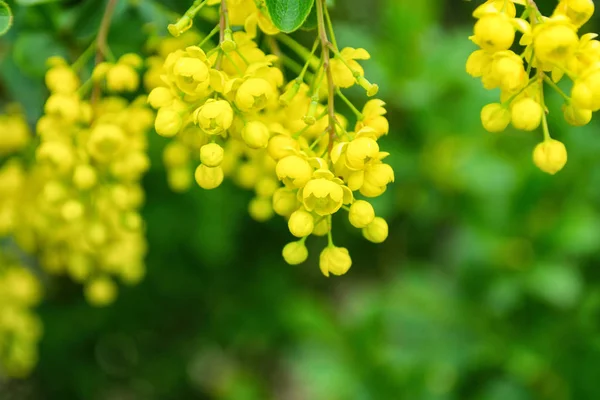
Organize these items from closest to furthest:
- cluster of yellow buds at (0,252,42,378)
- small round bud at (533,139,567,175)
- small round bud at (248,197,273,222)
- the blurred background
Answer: small round bud at (533,139,567,175) → small round bud at (248,197,273,222) → cluster of yellow buds at (0,252,42,378) → the blurred background

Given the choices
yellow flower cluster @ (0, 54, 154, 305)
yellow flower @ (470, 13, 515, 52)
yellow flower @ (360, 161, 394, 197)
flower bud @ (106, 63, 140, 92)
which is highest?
yellow flower @ (470, 13, 515, 52)

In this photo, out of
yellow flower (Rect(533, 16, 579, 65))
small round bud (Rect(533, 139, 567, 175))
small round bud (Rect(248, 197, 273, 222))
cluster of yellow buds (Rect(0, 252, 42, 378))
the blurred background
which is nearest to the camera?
yellow flower (Rect(533, 16, 579, 65))

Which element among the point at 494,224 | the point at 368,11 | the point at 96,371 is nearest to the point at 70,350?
the point at 96,371

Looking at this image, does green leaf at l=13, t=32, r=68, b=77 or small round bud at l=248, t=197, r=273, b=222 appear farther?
green leaf at l=13, t=32, r=68, b=77

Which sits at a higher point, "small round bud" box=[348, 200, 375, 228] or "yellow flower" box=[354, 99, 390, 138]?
"yellow flower" box=[354, 99, 390, 138]

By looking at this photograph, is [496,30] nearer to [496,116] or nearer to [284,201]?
[496,116]

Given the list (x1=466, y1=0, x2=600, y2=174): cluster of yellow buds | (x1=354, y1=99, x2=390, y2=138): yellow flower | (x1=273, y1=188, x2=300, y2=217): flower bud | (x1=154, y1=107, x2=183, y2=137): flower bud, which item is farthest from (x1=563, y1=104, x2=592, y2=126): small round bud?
(x1=154, y1=107, x2=183, y2=137): flower bud

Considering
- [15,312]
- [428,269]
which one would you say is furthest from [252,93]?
[428,269]

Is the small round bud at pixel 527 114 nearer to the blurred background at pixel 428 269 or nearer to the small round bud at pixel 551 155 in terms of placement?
the small round bud at pixel 551 155

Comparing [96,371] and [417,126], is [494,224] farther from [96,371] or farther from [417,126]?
[96,371]

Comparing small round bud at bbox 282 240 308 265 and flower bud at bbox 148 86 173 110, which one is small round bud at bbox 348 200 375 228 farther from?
flower bud at bbox 148 86 173 110
